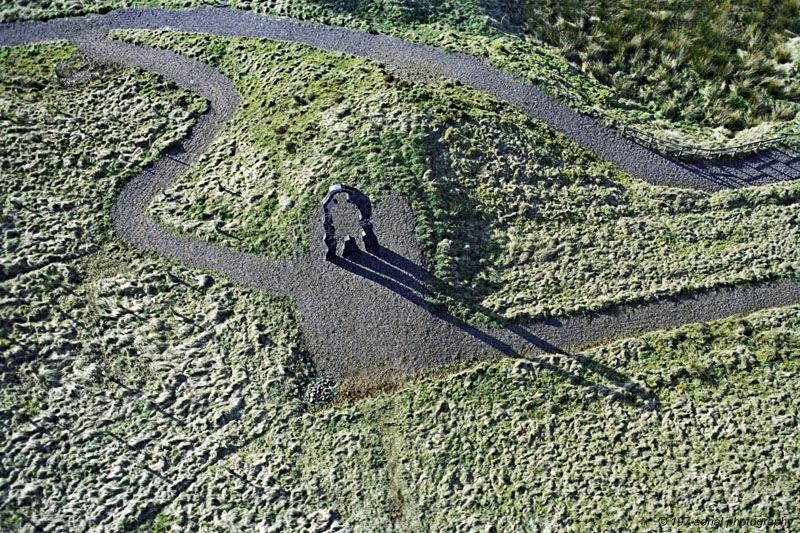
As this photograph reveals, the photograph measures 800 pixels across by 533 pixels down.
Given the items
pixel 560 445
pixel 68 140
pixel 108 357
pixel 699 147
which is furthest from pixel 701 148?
Answer: pixel 68 140

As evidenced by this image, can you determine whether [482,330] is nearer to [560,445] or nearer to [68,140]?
[560,445]

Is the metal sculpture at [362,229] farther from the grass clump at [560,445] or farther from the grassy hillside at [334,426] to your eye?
the grass clump at [560,445]

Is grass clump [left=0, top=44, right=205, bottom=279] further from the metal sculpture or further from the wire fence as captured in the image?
the wire fence

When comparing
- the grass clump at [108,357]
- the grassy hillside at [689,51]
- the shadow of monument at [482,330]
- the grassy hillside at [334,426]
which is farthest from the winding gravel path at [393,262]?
the grassy hillside at [689,51]

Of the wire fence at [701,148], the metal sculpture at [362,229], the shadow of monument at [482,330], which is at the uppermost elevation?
the wire fence at [701,148]

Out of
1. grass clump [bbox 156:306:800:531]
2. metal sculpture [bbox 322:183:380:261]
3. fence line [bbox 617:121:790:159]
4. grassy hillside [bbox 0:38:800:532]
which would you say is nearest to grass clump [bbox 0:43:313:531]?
grassy hillside [bbox 0:38:800:532]

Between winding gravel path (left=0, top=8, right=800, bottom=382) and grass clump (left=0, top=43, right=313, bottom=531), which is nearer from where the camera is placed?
grass clump (left=0, top=43, right=313, bottom=531)
